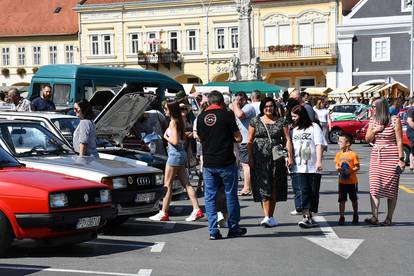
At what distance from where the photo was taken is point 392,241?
1020 cm

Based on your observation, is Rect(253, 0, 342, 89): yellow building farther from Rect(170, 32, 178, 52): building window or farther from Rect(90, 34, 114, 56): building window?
Rect(90, 34, 114, 56): building window

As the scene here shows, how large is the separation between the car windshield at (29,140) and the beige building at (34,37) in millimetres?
55519

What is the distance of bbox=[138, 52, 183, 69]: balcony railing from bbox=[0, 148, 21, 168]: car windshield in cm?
5326

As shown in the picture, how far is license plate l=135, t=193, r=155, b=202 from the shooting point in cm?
1076

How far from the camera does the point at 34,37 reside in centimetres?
6612

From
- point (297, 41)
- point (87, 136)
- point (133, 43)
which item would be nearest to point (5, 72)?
point (133, 43)

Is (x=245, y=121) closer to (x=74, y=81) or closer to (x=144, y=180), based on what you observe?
(x=144, y=180)

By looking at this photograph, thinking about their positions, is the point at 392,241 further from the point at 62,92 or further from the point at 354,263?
the point at 62,92

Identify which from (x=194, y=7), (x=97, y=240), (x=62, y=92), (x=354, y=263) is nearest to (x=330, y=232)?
(x=354, y=263)

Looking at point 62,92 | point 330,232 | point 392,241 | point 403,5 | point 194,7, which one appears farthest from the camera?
point 194,7

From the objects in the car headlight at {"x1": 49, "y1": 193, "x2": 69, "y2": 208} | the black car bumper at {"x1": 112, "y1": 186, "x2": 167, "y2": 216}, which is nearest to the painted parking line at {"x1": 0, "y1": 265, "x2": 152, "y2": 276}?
the car headlight at {"x1": 49, "y1": 193, "x2": 69, "y2": 208}

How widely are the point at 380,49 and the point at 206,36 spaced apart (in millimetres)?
14012

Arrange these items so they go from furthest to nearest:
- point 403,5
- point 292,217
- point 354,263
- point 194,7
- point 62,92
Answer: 1. point 194,7
2. point 403,5
3. point 62,92
4. point 292,217
5. point 354,263

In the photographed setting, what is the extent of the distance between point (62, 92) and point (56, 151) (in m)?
12.6
